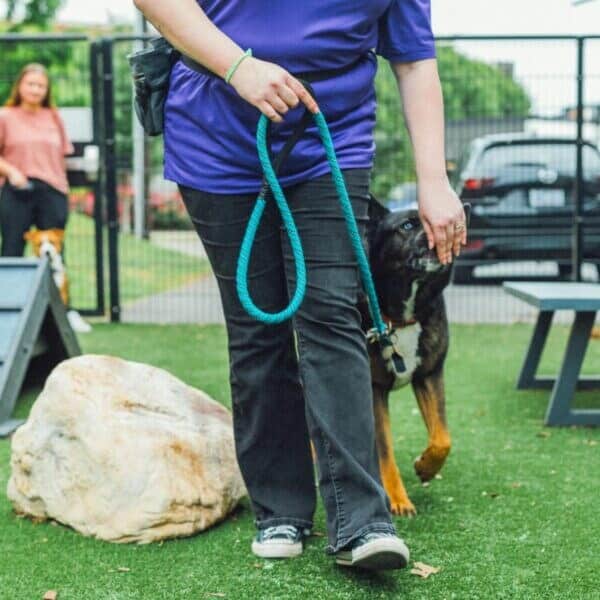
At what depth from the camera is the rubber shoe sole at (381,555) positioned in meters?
2.49

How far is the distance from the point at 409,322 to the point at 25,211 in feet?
15.0

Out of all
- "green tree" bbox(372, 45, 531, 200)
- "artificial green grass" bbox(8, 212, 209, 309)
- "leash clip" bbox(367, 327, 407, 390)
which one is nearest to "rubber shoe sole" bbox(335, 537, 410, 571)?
"leash clip" bbox(367, 327, 407, 390)

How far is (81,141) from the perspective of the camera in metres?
8.28

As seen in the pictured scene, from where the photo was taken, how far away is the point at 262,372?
9.45ft

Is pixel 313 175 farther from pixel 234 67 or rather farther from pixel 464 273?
pixel 464 273

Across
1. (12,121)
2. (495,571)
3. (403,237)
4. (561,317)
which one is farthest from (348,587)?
(561,317)

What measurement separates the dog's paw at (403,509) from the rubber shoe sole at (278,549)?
534 millimetres

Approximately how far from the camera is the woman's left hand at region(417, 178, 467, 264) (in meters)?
2.68

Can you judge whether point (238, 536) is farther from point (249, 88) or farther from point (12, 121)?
point (12, 121)

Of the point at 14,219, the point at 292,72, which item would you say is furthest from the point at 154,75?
the point at 14,219

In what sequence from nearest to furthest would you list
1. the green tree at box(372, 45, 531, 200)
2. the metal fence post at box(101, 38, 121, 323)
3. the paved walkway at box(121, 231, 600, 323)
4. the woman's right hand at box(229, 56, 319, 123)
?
the woman's right hand at box(229, 56, 319, 123)
the green tree at box(372, 45, 531, 200)
the metal fence post at box(101, 38, 121, 323)
the paved walkway at box(121, 231, 600, 323)

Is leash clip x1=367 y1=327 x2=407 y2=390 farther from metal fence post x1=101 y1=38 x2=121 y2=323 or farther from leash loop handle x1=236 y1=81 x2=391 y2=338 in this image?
metal fence post x1=101 y1=38 x2=121 y2=323

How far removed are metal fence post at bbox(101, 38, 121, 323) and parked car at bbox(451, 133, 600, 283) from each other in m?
2.55

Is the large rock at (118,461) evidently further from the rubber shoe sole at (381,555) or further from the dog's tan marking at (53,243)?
the dog's tan marking at (53,243)
